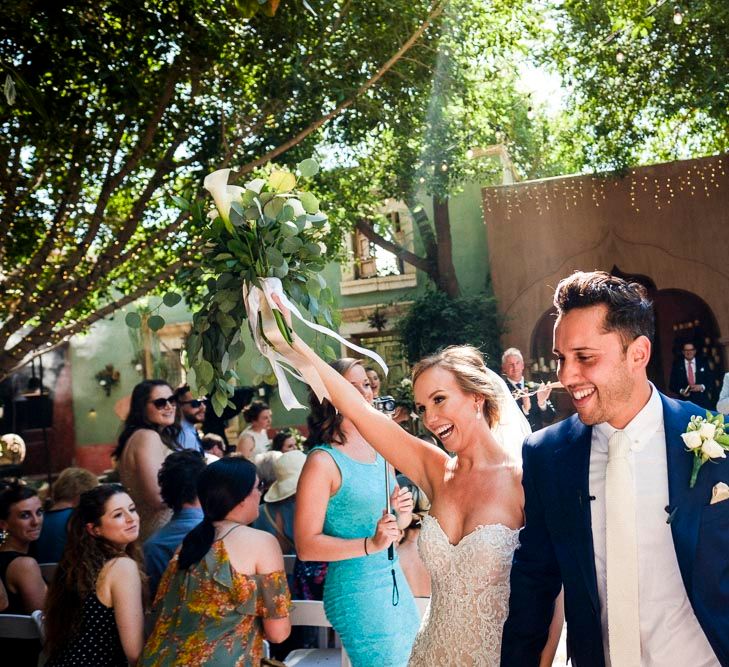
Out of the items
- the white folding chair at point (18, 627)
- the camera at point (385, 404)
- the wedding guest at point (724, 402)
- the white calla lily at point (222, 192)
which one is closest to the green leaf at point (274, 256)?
the white calla lily at point (222, 192)

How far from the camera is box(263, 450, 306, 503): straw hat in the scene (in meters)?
5.51

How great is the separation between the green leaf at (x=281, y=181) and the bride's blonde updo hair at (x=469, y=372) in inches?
30.3

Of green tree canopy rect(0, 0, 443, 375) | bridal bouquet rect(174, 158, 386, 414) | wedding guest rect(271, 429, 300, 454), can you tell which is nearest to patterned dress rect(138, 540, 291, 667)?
bridal bouquet rect(174, 158, 386, 414)

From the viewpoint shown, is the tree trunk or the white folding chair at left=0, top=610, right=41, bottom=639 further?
the tree trunk

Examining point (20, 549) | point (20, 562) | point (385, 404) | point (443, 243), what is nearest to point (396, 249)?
point (443, 243)

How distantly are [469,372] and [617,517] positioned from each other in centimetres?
93

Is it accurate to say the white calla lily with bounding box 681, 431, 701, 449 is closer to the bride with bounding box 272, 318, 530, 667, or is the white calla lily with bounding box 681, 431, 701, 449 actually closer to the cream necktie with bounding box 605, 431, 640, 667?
the cream necktie with bounding box 605, 431, 640, 667

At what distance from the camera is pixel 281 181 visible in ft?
8.89

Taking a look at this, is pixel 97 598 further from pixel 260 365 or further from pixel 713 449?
pixel 713 449

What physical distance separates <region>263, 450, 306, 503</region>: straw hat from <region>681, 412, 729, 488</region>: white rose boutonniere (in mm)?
3570

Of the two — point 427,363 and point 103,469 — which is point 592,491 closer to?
point 427,363

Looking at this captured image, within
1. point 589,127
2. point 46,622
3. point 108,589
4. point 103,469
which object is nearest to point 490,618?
point 108,589

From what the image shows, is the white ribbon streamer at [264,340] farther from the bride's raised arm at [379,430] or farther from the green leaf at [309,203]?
the green leaf at [309,203]

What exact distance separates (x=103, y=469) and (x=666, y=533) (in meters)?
23.8
